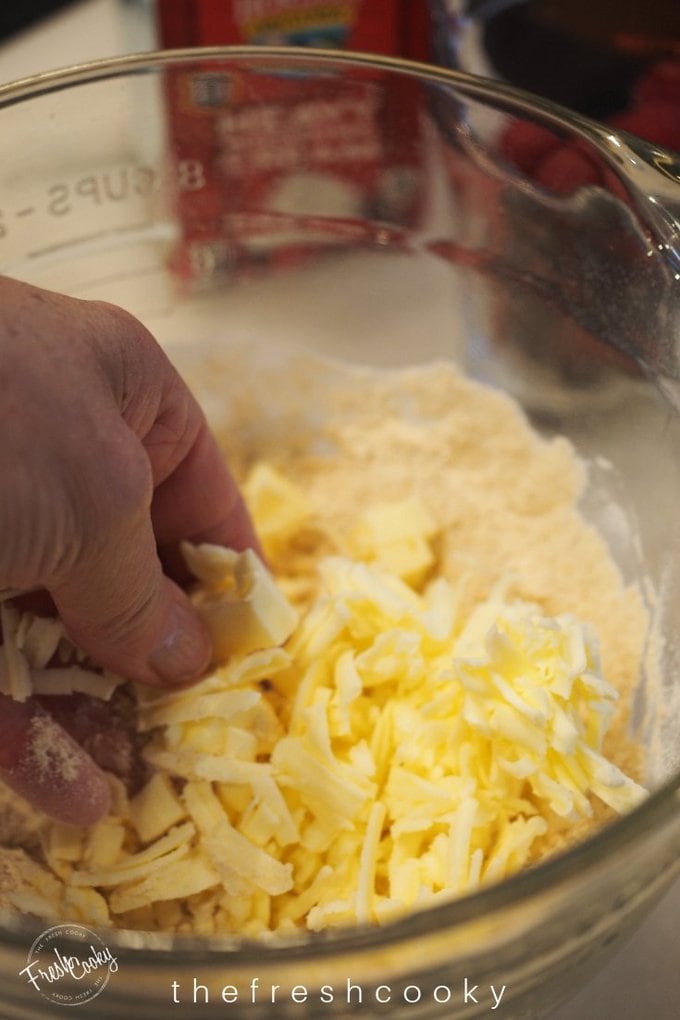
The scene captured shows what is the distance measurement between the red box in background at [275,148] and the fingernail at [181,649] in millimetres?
436

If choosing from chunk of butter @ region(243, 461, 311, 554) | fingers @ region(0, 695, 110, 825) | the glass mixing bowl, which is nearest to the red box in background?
the glass mixing bowl

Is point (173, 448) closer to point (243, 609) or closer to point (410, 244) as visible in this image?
point (243, 609)

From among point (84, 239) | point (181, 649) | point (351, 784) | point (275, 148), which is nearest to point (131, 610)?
point (181, 649)

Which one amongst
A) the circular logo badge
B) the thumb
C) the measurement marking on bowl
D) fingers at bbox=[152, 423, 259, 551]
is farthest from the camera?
the measurement marking on bowl

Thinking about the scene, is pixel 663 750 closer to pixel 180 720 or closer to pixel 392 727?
pixel 392 727

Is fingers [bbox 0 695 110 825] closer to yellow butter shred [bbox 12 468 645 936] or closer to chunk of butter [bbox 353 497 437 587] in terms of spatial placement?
yellow butter shred [bbox 12 468 645 936]

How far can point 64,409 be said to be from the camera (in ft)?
1.64

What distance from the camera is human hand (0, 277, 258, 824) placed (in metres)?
0.49

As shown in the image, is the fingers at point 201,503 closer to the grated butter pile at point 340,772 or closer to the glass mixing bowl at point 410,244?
the grated butter pile at point 340,772

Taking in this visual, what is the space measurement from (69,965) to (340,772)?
A: 0.28 meters

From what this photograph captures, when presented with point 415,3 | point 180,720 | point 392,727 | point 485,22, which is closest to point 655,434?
point 392,727

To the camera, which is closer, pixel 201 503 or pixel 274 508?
pixel 201 503

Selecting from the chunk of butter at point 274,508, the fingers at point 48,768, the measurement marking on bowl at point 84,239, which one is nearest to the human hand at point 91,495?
the fingers at point 48,768

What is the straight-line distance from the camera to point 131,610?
62cm
